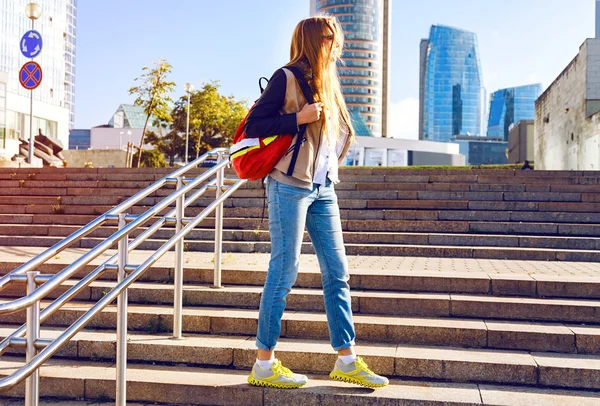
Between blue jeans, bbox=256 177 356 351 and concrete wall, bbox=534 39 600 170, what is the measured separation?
68.7 feet

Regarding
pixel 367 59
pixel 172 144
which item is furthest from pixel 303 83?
pixel 367 59

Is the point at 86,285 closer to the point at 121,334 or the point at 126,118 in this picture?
the point at 121,334

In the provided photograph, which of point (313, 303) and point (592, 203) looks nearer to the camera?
point (313, 303)

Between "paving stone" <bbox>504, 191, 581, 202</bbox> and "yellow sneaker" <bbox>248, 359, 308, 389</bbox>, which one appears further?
"paving stone" <bbox>504, 191, 581, 202</bbox>

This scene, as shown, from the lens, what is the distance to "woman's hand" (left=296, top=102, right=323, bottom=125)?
3.64 m

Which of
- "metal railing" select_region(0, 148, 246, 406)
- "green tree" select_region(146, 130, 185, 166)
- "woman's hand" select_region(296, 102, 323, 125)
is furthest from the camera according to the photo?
"green tree" select_region(146, 130, 185, 166)

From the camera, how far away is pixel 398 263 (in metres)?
7.19

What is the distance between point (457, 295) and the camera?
5.55 m

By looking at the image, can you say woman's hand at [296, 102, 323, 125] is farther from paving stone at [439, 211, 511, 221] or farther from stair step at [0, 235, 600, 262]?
paving stone at [439, 211, 511, 221]

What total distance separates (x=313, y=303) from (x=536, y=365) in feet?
6.08

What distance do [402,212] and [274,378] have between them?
6.11 meters

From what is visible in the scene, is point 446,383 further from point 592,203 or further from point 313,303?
point 592,203

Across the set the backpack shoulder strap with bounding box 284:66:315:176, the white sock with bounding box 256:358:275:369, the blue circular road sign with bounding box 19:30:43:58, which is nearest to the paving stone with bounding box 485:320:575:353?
the white sock with bounding box 256:358:275:369

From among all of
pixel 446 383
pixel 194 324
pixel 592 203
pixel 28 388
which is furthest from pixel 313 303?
pixel 592 203
